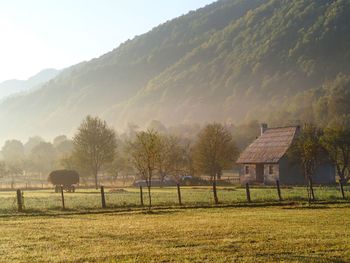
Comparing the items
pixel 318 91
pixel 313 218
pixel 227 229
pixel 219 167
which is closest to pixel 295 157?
pixel 219 167

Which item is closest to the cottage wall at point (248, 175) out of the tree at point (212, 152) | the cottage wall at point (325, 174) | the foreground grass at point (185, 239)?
the tree at point (212, 152)

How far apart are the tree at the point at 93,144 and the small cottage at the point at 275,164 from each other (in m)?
23.9

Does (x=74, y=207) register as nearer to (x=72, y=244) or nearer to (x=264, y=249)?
→ (x=72, y=244)

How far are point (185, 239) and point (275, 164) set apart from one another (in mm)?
55560

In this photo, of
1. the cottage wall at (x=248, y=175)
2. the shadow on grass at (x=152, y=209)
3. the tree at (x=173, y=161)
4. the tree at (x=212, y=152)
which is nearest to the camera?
the shadow on grass at (x=152, y=209)

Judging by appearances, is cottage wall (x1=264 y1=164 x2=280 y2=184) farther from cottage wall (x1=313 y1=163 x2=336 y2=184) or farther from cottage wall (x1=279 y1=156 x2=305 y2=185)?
cottage wall (x1=313 y1=163 x2=336 y2=184)

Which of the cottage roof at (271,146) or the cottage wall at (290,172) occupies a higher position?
the cottage roof at (271,146)

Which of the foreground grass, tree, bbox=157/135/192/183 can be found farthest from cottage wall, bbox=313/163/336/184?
the foreground grass

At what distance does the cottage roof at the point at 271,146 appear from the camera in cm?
7202

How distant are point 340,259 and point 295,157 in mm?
57473

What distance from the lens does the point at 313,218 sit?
930 inches

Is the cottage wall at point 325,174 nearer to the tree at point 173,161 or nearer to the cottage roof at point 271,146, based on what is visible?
the cottage roof at point 271,146

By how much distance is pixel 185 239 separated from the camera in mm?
17328

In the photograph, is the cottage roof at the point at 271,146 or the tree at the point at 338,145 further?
the cottage roof at the point at 271,146
